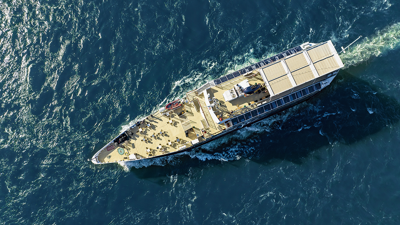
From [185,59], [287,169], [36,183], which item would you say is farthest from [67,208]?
[287,169]

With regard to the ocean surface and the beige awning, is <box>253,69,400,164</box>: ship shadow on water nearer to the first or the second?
the ocean surface

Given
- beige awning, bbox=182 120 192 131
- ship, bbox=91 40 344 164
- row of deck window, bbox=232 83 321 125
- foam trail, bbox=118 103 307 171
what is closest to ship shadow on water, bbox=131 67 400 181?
foam trail, bbox=118 103 307 171

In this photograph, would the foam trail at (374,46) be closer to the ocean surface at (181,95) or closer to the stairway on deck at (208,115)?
the ocean surface at (181,95)

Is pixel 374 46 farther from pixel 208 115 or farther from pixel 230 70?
pixel 208 115

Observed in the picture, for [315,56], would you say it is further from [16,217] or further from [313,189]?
[16,217]

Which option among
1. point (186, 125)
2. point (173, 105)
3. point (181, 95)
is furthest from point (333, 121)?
point (173, 105)
